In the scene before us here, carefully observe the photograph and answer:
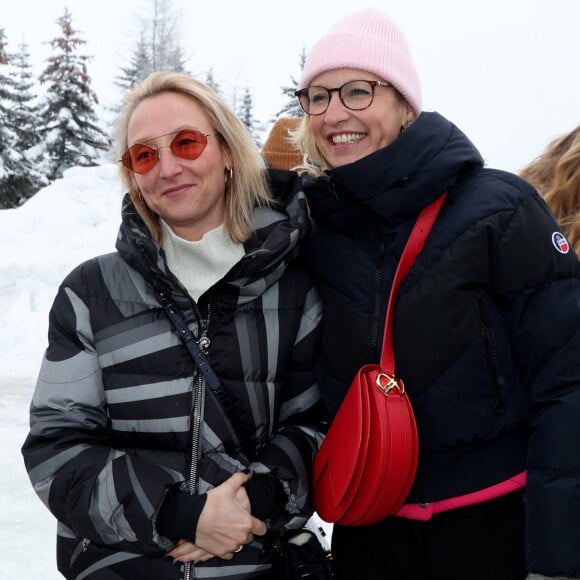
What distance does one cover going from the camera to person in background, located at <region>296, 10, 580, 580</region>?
1865 mm

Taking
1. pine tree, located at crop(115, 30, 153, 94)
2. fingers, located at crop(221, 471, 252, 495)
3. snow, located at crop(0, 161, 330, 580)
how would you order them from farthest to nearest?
pine tree, located at crop(115, 30, 153, 94)
snow, located at crop(0, 161, 330, 580)
fingers, located at crop(221, 471, 252, 495)

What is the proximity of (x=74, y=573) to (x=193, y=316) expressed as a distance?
3.18 feet

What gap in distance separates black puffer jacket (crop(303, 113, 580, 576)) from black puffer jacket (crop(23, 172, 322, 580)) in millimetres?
320

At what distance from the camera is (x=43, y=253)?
1231cm

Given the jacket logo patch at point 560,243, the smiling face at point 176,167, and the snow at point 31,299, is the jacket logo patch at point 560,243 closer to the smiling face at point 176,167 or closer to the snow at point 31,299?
the smiling face at point 176,167

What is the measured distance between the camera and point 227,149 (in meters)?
2.46

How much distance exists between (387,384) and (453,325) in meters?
0.28

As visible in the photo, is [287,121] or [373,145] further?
[287,121]

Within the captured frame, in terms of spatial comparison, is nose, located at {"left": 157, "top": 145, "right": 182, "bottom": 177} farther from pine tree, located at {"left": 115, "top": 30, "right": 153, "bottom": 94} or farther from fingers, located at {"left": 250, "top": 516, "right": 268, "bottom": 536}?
pine tree, located at {"left": 115, "top": 30, "right": 153, "bottom": 94}

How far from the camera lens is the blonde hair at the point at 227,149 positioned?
7.79 feet

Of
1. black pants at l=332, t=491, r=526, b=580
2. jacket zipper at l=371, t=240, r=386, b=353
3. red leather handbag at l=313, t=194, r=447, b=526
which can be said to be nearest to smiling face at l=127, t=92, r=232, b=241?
jacket zipper at l=371, t=240, r=386, b=353

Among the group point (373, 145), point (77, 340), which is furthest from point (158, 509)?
point (373, 145)

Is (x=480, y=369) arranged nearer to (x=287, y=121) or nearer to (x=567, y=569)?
(x=567, y=569)

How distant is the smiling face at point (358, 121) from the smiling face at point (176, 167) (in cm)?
44
